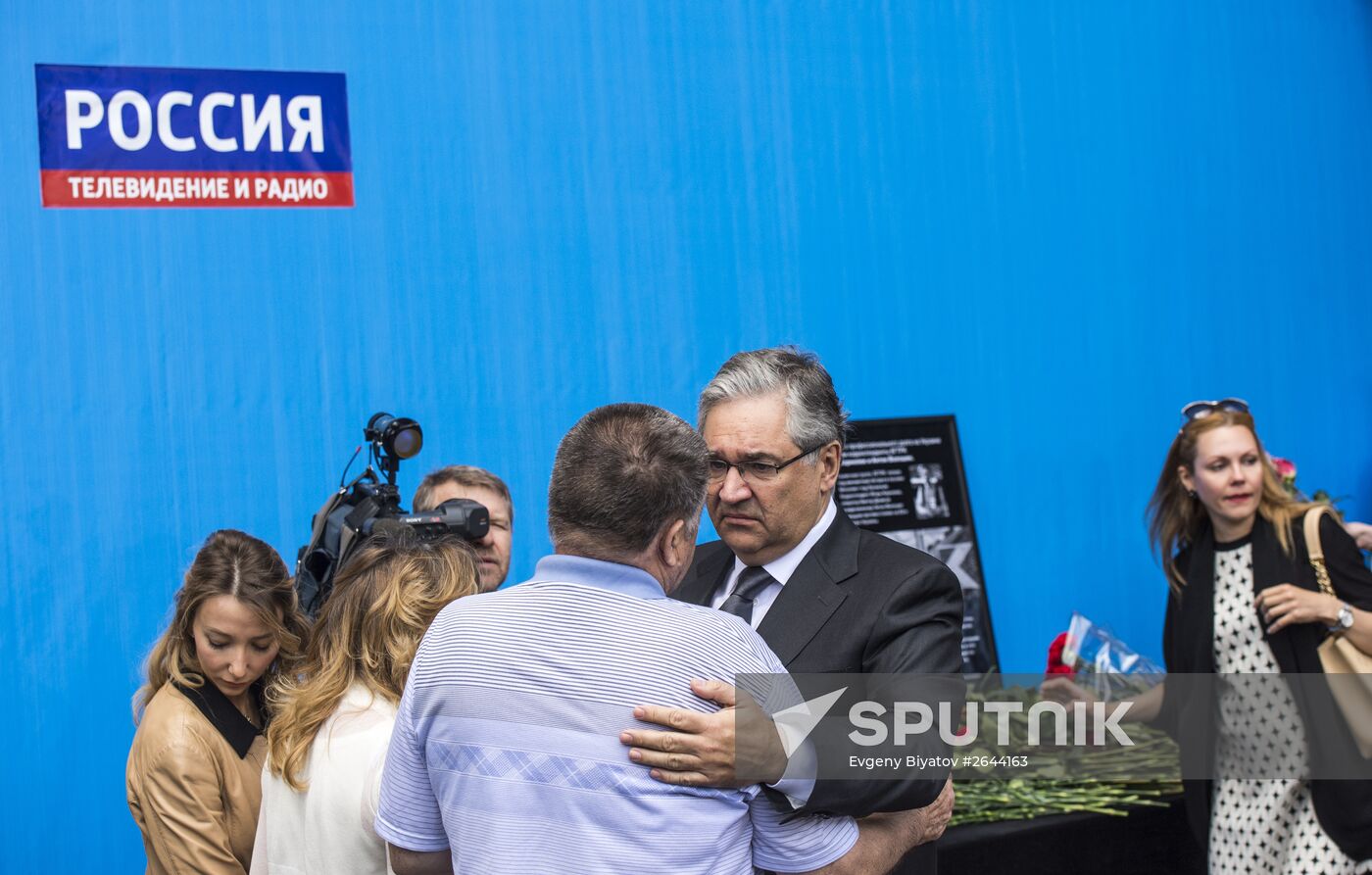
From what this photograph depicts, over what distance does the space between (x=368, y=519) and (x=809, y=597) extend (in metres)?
1.03

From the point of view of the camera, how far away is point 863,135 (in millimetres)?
4441

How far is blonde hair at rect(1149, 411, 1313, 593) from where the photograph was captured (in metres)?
3.33

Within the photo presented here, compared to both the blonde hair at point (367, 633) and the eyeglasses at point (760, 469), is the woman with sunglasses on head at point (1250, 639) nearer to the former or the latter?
the eyeglasses at point (760, 469)

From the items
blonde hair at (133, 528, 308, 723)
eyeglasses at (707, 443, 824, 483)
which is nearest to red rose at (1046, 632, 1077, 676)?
eyeglasses at (707, 443, 824, 483)

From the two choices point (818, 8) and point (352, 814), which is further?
point (818, 8)

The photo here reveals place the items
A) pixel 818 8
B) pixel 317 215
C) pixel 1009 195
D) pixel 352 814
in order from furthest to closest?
pixel 1009 195 → pixel 818 8 → pixel 317 215 → pixel 352 814

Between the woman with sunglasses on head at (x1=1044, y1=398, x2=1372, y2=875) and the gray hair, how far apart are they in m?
2.15

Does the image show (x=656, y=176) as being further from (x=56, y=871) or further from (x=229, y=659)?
(x=56, y=871)

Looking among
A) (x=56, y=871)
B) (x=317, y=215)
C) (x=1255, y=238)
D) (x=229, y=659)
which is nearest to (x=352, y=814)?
(x=229, y=659)

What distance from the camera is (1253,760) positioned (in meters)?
3.15

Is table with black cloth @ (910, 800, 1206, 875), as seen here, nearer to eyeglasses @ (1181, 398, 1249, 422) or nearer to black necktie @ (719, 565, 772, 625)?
eyeglasses @ (1181, 398, 1249, 422)

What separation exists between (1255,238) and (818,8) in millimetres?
2051

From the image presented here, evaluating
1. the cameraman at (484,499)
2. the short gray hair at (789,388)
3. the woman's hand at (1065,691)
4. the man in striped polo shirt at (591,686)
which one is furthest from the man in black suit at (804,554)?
the woman's hand at (1065,691)

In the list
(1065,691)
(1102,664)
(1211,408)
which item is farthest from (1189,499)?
(1065,691)
